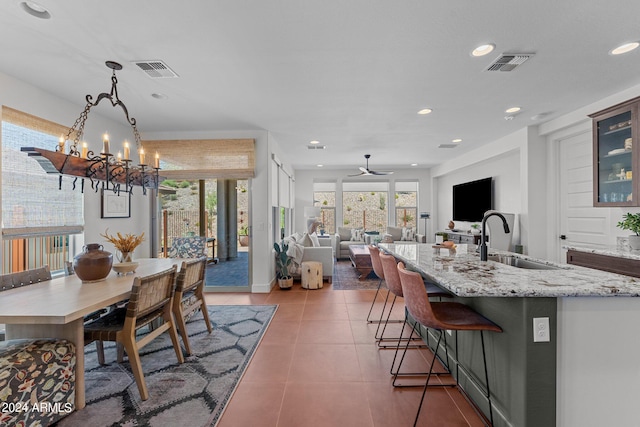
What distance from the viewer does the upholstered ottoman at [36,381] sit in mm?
1588

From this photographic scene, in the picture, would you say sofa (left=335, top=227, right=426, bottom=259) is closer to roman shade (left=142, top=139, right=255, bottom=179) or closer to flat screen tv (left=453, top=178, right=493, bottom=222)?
flat screen tv (left=453, top=178, right=493, bottom=222)

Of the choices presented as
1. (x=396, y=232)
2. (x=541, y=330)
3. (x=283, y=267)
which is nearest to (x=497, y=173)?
(x=396, y=232)

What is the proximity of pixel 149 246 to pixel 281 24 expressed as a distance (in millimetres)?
4400

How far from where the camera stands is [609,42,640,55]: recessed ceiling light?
2420 mm

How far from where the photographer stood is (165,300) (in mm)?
2420

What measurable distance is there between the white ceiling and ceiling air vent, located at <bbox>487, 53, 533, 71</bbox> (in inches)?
3.5

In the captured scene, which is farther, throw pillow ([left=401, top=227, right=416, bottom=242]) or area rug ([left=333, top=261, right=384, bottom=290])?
throw pillow ([left=401, top=227, right=416, bottom=242])

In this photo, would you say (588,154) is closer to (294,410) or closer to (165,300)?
(294,410)

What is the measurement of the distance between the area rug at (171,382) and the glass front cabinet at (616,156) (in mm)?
4266

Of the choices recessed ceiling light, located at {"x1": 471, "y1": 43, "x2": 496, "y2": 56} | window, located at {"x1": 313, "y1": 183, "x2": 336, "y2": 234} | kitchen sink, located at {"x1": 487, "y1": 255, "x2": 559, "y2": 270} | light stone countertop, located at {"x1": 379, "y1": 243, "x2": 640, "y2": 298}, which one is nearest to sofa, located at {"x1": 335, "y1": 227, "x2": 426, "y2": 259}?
window, located at {"x1": 313, "y1": 183, "x2": 336, "y2": 234}

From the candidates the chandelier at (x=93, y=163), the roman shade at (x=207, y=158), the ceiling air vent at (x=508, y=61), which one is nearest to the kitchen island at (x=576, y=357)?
the ceiling air vent at (x=508, y=61)

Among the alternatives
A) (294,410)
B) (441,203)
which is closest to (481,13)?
(294,410)

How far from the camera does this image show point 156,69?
2787mm

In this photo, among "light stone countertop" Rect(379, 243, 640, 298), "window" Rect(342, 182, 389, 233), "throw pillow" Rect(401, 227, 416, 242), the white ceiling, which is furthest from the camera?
"window" Rect(342, 182, 389, 233)
